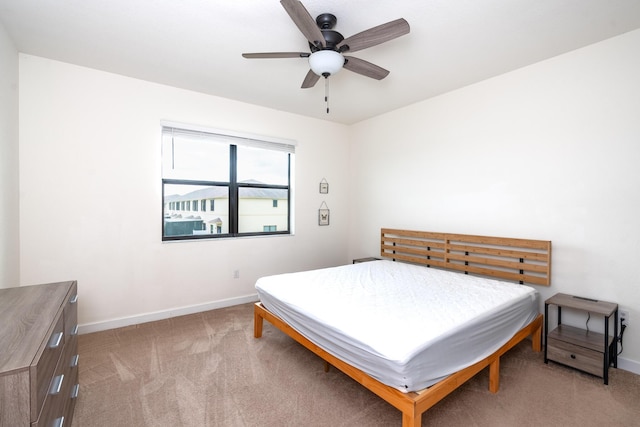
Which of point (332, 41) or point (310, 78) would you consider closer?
point (332, 41)

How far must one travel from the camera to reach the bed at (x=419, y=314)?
1619 millimetres

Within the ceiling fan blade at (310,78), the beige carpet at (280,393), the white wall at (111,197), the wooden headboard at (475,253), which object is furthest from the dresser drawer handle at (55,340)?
the wooden headboard at (475,253)

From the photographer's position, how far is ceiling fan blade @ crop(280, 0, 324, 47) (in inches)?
64.0

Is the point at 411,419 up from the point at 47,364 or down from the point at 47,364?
down

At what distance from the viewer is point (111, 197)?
3.13 meters

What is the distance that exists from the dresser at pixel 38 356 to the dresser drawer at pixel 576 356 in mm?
3291

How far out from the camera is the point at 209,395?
2057 mm

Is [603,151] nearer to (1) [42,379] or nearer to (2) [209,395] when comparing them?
(2) [209,395]

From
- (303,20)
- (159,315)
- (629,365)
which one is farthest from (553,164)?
(159,315)

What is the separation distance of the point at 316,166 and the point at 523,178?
277 cm

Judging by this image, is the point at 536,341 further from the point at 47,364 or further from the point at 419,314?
the point at 47,364

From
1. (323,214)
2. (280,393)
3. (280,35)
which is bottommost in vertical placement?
(280,393)

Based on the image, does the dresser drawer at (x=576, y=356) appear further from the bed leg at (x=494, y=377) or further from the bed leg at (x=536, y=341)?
the bed leg at (x=494, y=377)

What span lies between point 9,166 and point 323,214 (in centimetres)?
357
